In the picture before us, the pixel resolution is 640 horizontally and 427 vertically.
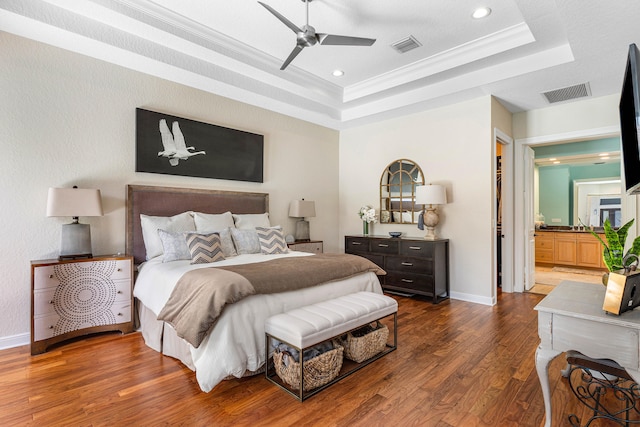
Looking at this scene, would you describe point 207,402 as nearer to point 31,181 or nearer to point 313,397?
point 313,397

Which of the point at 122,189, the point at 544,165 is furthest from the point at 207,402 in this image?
the point at 544,165

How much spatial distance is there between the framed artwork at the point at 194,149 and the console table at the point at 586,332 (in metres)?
3.70

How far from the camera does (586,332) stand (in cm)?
149

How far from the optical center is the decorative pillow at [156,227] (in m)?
3.31

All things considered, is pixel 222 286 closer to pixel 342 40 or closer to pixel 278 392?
pixel 278 392

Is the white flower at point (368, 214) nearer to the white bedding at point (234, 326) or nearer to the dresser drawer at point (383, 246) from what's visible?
the dresser drawer at point (383, 246)

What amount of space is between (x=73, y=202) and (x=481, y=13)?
409 centimetres

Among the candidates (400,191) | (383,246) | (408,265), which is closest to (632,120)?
(408,265)

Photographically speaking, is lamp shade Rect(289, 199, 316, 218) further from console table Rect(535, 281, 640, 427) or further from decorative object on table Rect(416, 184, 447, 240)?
console table Rect(535, 281, 640, 427)

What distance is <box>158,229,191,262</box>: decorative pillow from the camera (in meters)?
3.10

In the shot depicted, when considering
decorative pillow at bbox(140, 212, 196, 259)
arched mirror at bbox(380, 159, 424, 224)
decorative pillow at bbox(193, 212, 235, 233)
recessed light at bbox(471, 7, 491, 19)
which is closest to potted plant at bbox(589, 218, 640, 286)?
recessed light at bbox(471, 7, 491, 19)

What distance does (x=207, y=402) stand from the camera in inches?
78.0

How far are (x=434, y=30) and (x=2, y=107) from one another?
406 cm

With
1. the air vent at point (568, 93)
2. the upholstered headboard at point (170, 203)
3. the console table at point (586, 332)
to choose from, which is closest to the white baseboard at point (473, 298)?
the console table at point (586, 332)
